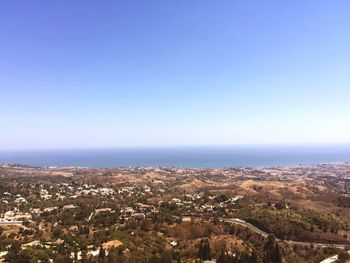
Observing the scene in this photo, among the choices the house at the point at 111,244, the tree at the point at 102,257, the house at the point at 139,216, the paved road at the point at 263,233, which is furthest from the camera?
the house at the point at 139,216

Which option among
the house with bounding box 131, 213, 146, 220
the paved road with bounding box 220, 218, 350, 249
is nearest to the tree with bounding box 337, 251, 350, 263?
the paved road with bounding box 220, 218, 350, 249

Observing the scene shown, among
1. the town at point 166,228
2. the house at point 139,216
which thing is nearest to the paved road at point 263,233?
the town at point 166,228

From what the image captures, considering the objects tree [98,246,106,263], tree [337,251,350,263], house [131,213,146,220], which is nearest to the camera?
tree [98,246,106,263]

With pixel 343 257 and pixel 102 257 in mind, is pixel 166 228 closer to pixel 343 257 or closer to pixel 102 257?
pixel 102 257

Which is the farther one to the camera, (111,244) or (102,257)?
(111,244)

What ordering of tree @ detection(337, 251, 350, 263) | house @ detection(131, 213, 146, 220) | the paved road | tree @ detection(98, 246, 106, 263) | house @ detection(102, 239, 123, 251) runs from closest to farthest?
tree @ detection(98, 246, 106, 263) → tree @ detection(337, 251, 350, 263) → house @ detection(102, 239, 123, 251) → the paved road → house @ detection(131, 213, 146, 220)

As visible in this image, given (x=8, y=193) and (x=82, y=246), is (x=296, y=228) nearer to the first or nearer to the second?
(x=82, y=246)

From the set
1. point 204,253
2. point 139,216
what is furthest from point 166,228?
point 204,253

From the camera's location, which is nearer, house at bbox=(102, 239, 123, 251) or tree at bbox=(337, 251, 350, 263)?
tree at bbox=(337, 251, 350, 263)

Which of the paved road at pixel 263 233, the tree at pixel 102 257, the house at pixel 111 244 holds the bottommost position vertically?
the paved road at pixel 263 233

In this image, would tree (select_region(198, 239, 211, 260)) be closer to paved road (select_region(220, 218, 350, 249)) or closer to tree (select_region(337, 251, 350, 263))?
tree (select_region(337, 251, 350, 263))

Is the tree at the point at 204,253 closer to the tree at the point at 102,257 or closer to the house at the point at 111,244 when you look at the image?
the house at the point at 111,244

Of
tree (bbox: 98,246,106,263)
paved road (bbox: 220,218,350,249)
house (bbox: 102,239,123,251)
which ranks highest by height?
tree (bbox: 98,246,106,263)
